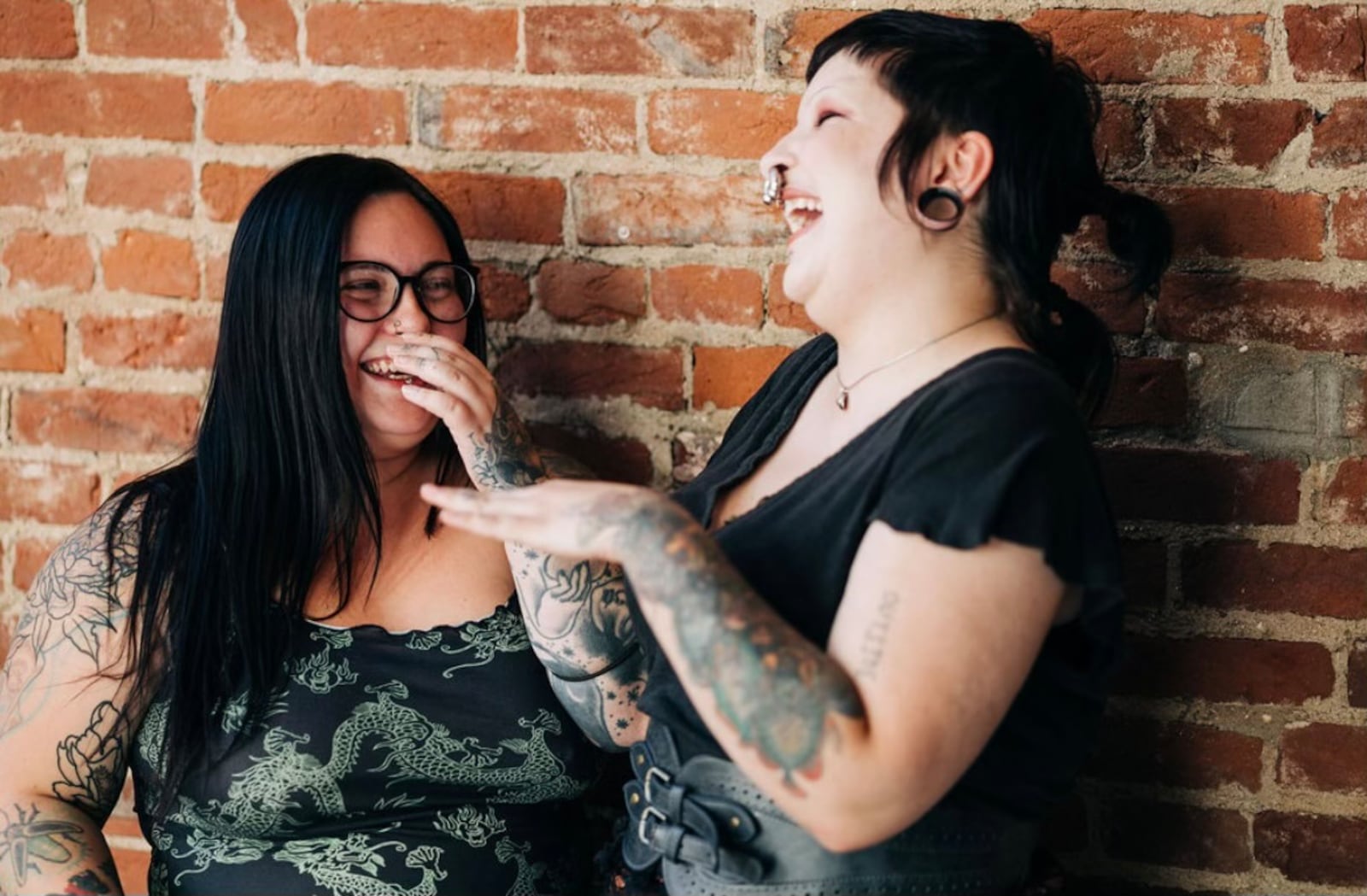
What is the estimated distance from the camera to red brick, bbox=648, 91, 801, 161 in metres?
1.87

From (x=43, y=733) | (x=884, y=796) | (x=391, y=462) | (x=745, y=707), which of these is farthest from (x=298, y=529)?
(x=884, y=796)

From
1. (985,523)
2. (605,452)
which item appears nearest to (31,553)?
(605,452)

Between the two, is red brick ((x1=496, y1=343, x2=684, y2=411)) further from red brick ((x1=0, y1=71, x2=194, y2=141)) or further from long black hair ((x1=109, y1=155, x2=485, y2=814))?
red brick ((x1=0, y1=71, x2=194, y2=141))

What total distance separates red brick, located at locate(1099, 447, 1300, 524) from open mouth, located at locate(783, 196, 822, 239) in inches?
23.8

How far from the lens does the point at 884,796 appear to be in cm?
116

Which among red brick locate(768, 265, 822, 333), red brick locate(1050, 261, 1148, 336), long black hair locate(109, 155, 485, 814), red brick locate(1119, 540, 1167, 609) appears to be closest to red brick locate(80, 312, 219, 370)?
long black hair locate(109, 155, 485, 814)

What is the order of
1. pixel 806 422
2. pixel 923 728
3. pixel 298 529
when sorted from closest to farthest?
1. pixel 923 728
2. pixel 806 422
3. pixel 298 529

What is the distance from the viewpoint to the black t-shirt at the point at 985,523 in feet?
3.87

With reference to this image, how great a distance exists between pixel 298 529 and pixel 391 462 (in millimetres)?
163

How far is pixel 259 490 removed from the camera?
173 cm

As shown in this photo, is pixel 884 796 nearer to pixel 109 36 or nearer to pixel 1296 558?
pixel 1296 558

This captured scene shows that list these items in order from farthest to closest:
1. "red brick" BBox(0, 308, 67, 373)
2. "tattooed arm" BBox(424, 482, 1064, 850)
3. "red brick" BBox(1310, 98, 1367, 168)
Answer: "red brick" BBox(0, 308, 67, 373) → "red brick" BBox(1310, 98, 1367, 168) → "tattooed arm" BBox(424, 482, 1064, 850)

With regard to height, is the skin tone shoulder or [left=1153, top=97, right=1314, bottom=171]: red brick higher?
[left=1153, top=97, right=1314, bottom=171]: red brick

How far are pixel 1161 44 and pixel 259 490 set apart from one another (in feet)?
4.43
